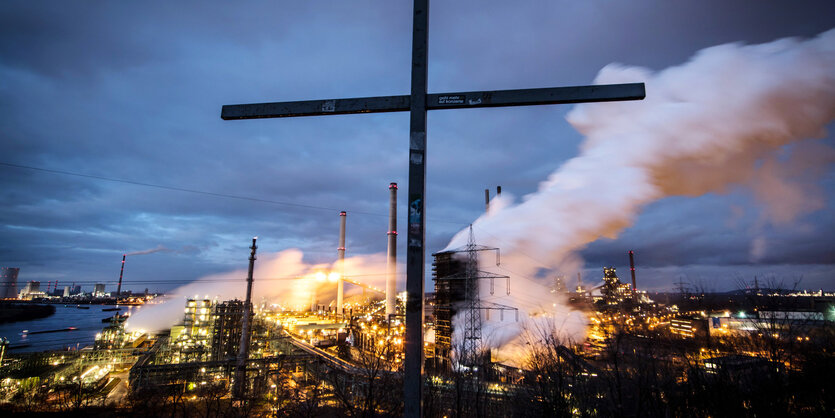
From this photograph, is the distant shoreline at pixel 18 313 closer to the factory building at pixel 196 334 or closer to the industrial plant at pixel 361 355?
the industrial plant at pixel 361 355

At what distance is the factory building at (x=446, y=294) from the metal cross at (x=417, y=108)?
132 ft

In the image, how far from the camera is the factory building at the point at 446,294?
4269 cm

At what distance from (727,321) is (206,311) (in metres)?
73.1

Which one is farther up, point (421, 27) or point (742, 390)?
point (421, 27)

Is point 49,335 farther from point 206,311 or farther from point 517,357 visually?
point 517,357

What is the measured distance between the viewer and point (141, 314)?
6650 cm

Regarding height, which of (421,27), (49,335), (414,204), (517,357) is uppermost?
(421,27)

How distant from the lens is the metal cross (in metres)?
3.24

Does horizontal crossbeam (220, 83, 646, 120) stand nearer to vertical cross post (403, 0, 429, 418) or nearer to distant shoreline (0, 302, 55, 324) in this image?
vertical cross post (403, 0, 429, 418)

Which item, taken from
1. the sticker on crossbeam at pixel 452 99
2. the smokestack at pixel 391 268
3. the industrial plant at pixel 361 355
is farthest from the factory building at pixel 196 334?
the sticker on crossbeam at pixel 452 99

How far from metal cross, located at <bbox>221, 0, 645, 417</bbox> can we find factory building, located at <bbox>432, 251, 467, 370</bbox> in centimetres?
4024

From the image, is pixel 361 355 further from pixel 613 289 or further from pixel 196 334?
pixel 613 289

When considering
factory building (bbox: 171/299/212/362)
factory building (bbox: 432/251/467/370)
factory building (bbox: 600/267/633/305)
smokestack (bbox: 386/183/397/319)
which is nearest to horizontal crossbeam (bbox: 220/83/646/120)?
factory building (bbox: 432/251/467/370)

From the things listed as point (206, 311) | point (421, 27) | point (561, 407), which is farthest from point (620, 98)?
point (206, 311)
